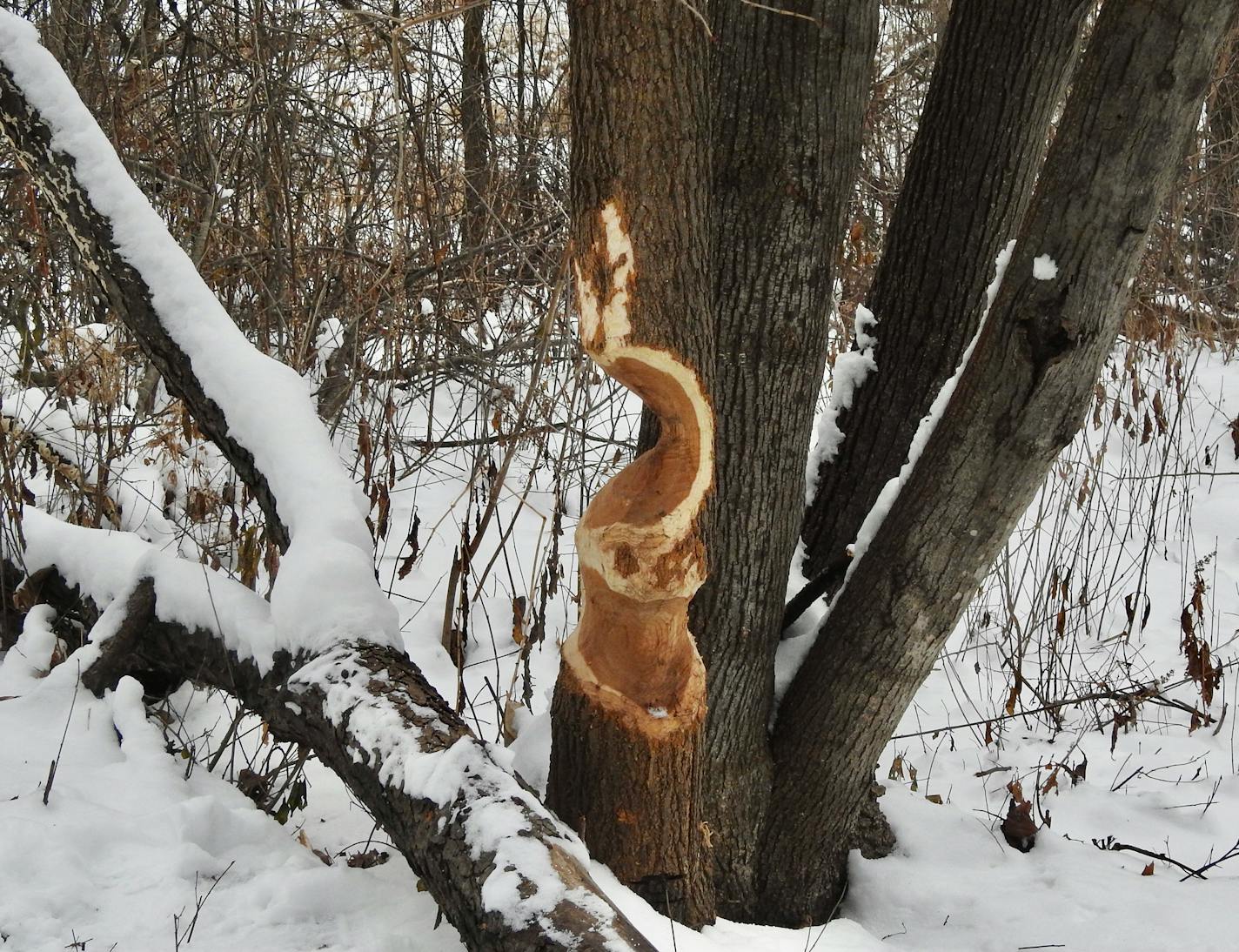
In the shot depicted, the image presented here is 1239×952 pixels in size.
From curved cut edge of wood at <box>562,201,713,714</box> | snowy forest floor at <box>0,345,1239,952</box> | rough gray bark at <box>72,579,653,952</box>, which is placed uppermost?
curved cut edge of wood at <box>562,201,713,714</box>

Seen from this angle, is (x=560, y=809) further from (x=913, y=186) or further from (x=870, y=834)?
(x=913, y=186)

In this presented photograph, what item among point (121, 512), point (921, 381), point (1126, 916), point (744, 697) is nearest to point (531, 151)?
point (121, 512)

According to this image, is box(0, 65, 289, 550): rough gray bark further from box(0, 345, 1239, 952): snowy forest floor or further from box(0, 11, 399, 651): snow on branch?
box(0, 345, 1239, 952): snowy forest floor

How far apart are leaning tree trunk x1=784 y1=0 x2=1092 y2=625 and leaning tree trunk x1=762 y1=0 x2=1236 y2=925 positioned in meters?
0.18

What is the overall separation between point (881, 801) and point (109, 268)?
2.41 m

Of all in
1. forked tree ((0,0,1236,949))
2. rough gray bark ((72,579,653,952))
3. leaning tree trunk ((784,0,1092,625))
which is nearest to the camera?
rough gray bark ((72,579,653,952))

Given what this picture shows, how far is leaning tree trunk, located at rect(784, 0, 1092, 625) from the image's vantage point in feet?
7.07

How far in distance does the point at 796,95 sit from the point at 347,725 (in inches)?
57.4

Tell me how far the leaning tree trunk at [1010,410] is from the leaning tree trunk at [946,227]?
0.60 ft

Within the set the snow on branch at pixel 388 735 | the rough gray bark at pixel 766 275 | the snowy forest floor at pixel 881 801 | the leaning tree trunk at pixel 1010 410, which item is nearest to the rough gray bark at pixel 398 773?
the snow on branch at pixel 388 735

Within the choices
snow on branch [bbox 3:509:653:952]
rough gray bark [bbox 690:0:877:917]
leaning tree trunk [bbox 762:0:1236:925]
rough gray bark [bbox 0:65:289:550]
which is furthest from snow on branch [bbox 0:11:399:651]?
leaning tree trunk [bbox 762:0:1236:925]

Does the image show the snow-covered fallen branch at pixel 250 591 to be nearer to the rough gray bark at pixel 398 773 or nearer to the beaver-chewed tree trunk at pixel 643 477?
the rough gray bark at pixel 398 773

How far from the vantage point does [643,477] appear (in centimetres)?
181

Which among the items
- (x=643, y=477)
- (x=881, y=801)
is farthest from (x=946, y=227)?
(x=881, y=801)
